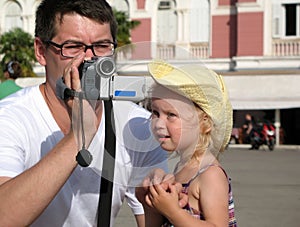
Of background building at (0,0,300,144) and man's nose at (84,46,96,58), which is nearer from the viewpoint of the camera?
man's nose at (84,46,96,58)

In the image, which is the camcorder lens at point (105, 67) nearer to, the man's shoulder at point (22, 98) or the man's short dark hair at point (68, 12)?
the man's short dark hair at point (68, 12)

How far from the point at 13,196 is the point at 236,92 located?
19.0 metres

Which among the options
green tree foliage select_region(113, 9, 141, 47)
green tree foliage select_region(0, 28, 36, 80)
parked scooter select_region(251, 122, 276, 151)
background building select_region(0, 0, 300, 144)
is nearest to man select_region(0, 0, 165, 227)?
parked scooter select_region(251, 122, 276, 151)

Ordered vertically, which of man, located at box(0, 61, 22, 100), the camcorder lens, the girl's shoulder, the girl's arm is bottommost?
the girl's arm

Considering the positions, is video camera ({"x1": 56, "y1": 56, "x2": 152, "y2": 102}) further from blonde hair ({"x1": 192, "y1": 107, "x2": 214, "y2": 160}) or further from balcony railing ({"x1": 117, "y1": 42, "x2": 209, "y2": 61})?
blonde hair ({"x1": 192, "y1": 107, "x2": 214, "y2": 160})

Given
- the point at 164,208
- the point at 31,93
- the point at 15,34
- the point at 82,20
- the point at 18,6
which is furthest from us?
the point at 18,6

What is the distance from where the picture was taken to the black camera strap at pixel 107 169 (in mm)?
2193

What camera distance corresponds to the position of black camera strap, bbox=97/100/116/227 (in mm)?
2193

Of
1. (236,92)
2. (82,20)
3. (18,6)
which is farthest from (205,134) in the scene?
(18,6)

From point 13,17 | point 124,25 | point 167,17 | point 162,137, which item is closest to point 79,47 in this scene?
point 162,137

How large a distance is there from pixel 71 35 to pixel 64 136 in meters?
0.42

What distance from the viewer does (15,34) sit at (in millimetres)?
26125

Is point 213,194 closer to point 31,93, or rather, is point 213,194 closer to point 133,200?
point 133,200

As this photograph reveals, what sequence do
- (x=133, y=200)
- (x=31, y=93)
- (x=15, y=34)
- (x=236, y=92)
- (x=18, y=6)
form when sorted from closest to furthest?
1. (x=31, y=93)
2. (x=133, y=200)
3. (x=236, y=92)
4. (x=15, y=34)
5. (x=18, y=6)
